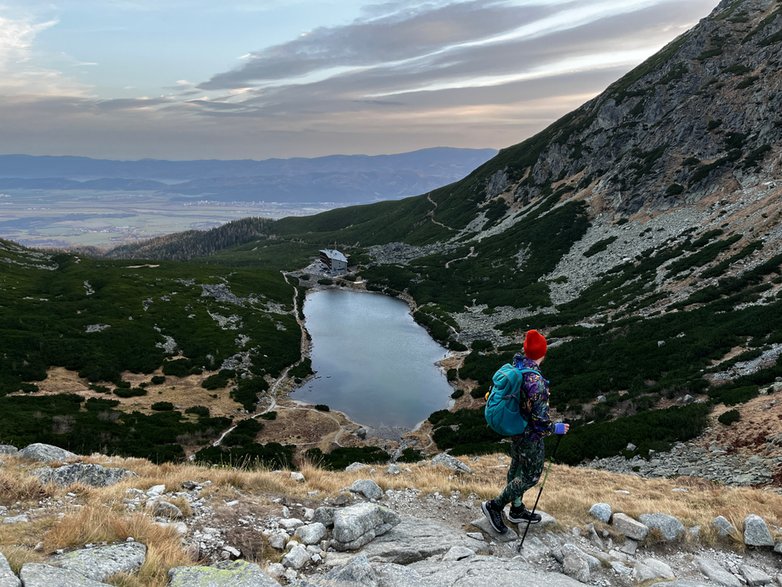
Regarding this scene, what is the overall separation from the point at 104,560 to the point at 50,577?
1070 mm

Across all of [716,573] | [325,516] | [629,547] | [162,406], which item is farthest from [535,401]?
[162,406]

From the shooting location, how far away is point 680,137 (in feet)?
283

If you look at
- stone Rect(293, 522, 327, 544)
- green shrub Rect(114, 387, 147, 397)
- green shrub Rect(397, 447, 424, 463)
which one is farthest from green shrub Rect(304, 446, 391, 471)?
stone Rect(293, 522, 327, 544)

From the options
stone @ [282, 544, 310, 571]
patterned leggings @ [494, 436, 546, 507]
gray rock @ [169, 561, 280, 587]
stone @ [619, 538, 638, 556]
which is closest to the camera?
gray rock @ [169, 561, 280, 587]

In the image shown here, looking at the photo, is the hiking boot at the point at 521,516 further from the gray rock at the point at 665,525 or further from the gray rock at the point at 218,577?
the gray rock at the point at 218,577

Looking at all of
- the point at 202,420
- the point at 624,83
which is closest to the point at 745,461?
the point at 202,420

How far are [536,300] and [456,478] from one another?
59.4 metres

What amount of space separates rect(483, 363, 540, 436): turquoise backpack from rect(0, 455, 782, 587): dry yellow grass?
3.33 meters

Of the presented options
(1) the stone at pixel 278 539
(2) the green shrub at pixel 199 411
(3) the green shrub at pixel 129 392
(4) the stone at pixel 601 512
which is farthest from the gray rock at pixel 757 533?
(3) the green shrub at pixel 129 392

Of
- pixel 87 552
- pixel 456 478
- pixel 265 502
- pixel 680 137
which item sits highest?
pixel 680 137

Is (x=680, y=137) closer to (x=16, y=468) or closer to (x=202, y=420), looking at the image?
(x=202, y=420)

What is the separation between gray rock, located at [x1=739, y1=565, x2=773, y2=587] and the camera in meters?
8.52

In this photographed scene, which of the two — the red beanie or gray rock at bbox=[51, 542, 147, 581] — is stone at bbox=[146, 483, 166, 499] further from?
the red beanie

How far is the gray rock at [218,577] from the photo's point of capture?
619 centimetres
